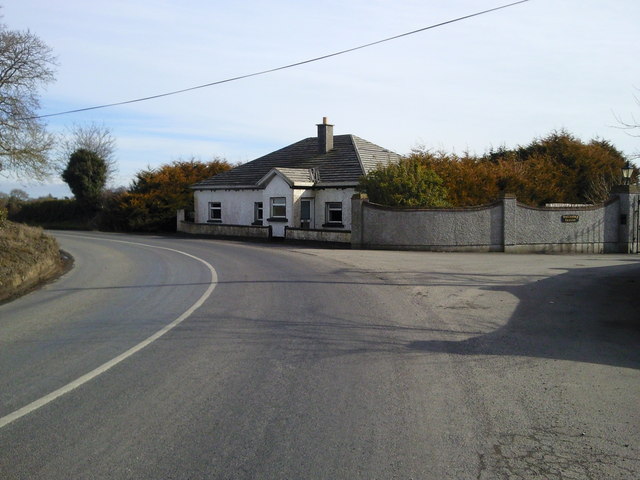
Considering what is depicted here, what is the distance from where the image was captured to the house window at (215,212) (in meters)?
42.0

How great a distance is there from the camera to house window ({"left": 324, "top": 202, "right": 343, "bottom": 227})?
34.7m

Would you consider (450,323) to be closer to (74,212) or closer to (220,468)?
(220,468)

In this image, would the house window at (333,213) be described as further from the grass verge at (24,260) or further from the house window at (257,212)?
the grass verge at (24,260)

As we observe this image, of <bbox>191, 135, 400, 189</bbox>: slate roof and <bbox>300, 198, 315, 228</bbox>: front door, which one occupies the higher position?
<bbox>191, 135, 400, 189</bbox>: slate roof

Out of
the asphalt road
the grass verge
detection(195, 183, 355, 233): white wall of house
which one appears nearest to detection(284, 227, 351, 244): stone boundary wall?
detection(195, 183, 355, 233): white wall of house

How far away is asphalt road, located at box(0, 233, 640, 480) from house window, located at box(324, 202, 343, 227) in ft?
67.2

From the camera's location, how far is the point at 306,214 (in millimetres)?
35750

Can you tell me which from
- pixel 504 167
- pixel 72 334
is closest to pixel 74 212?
pixel 504 167

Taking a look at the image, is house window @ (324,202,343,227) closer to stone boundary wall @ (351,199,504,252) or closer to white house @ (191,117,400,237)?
white house @ (191,117,400,237)

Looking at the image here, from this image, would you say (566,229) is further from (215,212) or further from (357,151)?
(215,212)

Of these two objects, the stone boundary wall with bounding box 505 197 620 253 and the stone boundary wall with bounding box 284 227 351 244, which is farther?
the stone boundary wall with bounding box 284 227 351 244

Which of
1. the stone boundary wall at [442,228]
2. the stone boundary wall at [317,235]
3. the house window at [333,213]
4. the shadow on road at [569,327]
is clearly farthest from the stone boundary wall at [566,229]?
the shadow on road at [569,327]

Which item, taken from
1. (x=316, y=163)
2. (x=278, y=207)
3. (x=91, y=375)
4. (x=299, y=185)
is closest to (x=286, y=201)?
(x=278, y=207)

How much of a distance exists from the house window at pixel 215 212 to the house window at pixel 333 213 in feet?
32.0
